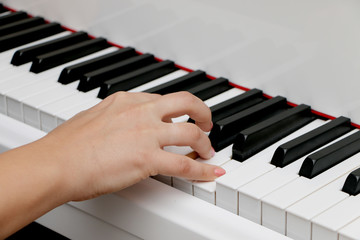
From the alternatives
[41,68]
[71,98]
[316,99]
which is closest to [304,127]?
[316,99]

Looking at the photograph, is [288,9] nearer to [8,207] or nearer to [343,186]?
[343,186]

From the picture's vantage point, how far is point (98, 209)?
145cm

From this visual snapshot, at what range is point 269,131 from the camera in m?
1.46

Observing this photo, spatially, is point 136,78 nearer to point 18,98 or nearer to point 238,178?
point 18,98

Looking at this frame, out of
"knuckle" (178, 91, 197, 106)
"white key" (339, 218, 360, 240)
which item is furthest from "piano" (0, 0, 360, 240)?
"knuckle" (178, 91, 197, 106)

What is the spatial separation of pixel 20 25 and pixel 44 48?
0.67 feet

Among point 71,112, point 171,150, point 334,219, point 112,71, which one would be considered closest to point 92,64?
point 112,71

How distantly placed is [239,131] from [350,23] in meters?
0.32

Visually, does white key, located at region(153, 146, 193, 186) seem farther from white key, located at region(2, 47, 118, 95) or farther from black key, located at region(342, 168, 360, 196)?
white key, located at region(2, 47, 118, 95)

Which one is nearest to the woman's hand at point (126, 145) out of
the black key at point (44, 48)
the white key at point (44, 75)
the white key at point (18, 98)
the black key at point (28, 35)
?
the white key at point (18, 98)

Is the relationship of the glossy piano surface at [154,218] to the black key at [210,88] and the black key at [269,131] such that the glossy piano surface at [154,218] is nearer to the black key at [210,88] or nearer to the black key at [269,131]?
the black key at [269,131]

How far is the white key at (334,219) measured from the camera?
116 centimetres

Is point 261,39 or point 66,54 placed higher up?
point 261,39

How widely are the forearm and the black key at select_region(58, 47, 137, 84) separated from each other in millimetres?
499
